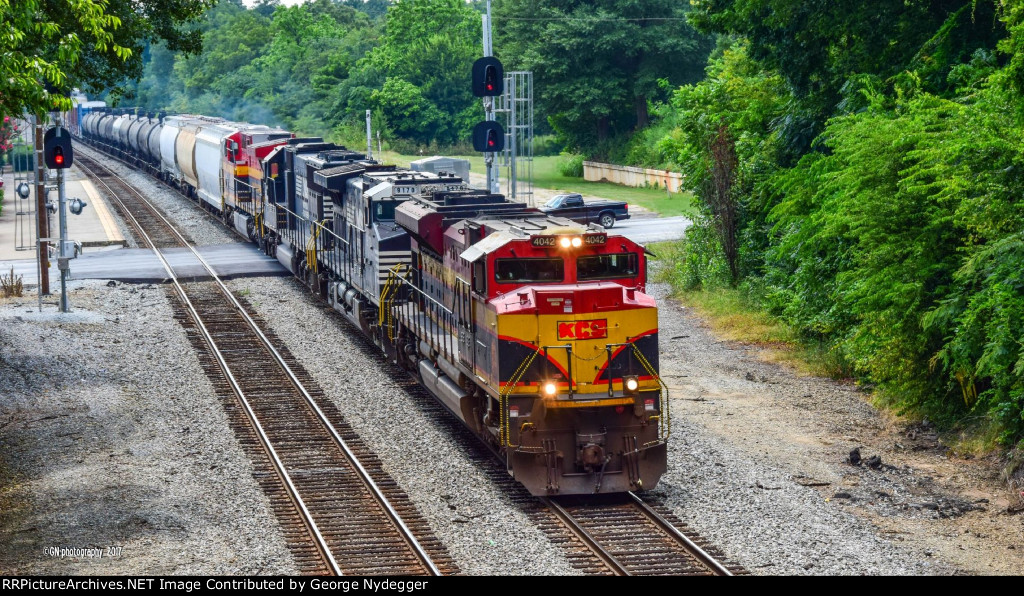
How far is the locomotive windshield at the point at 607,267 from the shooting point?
51.9 ft

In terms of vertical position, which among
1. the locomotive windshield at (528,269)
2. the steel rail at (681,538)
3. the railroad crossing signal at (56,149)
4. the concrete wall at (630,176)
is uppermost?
the railroad crossing signal at (56,149)

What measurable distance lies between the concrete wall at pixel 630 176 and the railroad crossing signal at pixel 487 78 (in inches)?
1368

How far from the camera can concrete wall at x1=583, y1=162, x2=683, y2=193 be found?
6341 cm

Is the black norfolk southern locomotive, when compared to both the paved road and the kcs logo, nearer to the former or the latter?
the kcs logo

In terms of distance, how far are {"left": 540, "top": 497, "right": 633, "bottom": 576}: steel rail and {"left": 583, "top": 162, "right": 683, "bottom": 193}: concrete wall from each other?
4786cm

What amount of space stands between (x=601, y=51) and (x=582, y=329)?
180 feet

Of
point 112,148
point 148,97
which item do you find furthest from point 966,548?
point 148,97

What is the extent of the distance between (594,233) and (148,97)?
408 feet

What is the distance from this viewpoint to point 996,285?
1641 centimetres

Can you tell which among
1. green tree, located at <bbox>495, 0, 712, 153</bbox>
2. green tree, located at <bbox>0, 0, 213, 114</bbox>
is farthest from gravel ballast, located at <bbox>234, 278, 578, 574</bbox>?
green tree, located at <bbox>495, 0, 712, 153</bbox>

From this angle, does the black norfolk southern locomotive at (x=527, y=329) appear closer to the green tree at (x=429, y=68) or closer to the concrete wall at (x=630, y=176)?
the concrete wall at (x=630, y=176)

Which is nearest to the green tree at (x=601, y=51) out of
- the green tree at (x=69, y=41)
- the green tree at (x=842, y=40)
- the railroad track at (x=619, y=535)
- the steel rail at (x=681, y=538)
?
the green tree at (x=842, y=40)

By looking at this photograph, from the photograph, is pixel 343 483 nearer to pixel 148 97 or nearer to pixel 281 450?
pixel 281 450

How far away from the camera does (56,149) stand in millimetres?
26516
